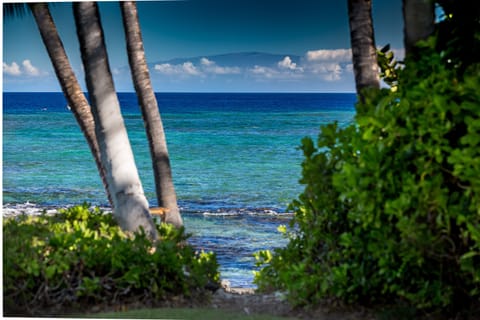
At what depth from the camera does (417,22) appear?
4797 mm

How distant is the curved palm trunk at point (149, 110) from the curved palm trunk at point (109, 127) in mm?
965

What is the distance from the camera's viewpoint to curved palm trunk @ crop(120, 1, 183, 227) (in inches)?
268

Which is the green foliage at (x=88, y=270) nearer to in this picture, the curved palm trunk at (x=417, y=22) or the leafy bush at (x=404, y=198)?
the leafy bush at (x=404, y=198)

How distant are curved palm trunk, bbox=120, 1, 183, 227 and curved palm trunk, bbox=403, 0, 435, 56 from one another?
2729 mm

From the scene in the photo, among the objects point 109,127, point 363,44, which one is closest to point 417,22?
point 363,44

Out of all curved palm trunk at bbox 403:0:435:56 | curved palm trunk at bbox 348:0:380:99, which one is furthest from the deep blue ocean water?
curved palm trunk at bbox 403:0:435:56

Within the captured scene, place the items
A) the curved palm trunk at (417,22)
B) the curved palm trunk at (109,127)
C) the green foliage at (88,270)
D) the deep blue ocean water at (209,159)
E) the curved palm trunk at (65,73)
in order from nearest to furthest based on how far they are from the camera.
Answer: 1. the curved palm trunk at (417,22)
2. the green foliage at (88,270)
3. the curved palm trunk at (109,127)
4. the curved palm trunk at (65,73)
5. the deep blue ocean water at (209,159)

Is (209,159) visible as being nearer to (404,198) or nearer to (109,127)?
(109,127)

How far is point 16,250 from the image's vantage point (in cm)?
535

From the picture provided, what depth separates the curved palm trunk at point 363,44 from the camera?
523 cm

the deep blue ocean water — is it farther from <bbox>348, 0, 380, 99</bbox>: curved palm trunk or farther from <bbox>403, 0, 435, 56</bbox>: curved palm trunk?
<bbox>403, 0, 435, 56</bbox>: curved palm trunk

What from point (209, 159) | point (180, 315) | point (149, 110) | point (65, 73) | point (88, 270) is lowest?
point (180, 315)

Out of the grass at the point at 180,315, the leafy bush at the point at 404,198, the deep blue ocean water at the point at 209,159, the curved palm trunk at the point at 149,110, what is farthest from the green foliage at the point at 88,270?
the deep blue ocean water at the point at 209,159

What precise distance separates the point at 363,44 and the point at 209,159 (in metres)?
18.0
